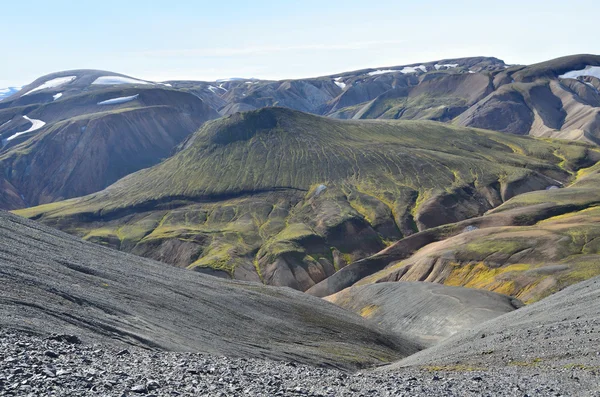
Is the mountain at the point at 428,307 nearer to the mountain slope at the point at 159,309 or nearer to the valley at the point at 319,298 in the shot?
the valley at the point at 319,298

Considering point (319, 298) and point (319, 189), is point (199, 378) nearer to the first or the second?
point (319, 298)

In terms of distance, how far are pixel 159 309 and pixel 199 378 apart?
2616cm

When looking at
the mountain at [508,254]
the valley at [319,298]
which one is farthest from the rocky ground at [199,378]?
the mountain at [508,254]

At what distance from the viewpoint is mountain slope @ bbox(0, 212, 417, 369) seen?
4184 centimetres

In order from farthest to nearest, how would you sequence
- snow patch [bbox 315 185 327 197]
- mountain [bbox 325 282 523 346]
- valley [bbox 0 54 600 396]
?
snow patch [bbox 315 185 327 197]
mountain [bbox 325 282 523 346]
valley [bbox 0 54 600 396]

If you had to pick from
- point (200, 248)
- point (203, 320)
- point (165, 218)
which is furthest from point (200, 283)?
point (165, 218)

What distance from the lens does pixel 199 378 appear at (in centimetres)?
2844

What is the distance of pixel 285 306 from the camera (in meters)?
68.6

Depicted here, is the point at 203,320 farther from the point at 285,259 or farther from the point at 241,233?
the point at 241,233

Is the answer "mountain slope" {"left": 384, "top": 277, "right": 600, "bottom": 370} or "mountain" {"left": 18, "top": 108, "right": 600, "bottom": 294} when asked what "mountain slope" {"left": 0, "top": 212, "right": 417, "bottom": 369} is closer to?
"mountain slope" {"left": 384, "top": 277, "right": 600, "bottom": 370}

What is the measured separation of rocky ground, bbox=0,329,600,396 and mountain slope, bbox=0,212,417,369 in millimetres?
5964

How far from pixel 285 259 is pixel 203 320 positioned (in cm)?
8794

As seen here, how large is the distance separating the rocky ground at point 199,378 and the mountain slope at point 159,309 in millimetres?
5964

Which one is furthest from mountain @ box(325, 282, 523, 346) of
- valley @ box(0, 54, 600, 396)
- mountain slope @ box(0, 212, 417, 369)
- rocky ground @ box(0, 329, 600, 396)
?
rocky ground @ box(0, 329, 600, 396)
